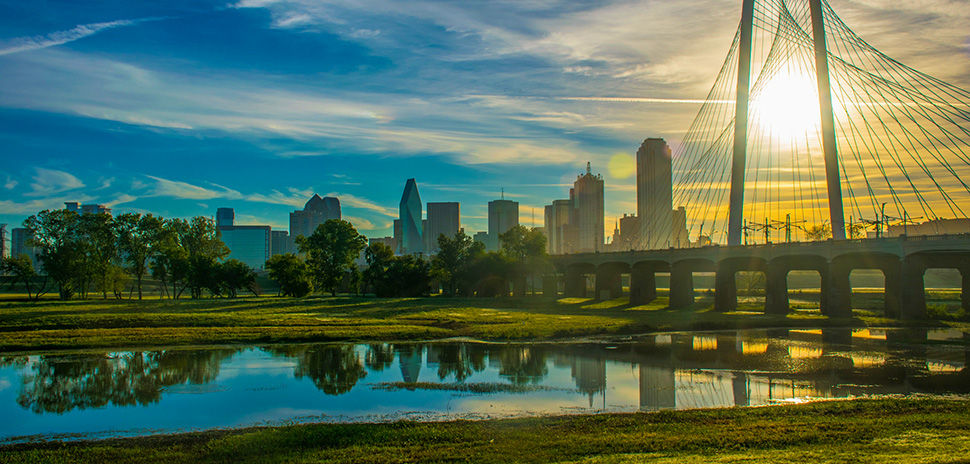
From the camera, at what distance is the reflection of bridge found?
2303 inches

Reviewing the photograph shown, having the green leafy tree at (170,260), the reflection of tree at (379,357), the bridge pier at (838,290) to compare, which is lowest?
the reflection of tree at (379,357)

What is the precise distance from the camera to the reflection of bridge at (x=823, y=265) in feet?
192

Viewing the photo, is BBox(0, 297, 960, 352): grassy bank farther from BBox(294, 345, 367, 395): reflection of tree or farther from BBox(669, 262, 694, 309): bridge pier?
BBox(669, 262, 694, 309): bridge pier

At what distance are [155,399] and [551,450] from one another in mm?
17232

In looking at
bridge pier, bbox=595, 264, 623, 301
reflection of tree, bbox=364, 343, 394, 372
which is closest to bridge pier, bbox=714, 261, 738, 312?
bridge pier, bbox=595, 264, 623, 301

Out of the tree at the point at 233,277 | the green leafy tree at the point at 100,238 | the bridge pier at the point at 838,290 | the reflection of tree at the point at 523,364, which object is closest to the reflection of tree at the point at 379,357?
the reflection of tree at the point at 523,364

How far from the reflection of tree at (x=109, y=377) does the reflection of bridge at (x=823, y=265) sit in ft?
193

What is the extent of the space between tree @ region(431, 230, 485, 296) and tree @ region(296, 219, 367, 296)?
1480cm

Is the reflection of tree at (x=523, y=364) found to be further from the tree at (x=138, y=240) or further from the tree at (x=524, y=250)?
the tree at (x=138, y=240)

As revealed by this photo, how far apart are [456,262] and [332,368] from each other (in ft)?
241

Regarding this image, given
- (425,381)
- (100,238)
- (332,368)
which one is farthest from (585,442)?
(100,238)

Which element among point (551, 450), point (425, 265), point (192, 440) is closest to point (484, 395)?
point (551, 450)

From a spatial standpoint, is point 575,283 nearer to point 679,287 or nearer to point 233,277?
point 679,287

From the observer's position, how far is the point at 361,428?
62.1 feet
